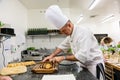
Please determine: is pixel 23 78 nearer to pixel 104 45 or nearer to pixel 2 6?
pixel 2 6

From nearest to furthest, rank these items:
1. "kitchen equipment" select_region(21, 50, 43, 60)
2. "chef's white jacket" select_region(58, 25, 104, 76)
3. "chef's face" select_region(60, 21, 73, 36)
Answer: "chef's white jacket" select_region(58, 25, 104, 76) → "chef's face" select_region(60, 21, 73, 36) → "kitchen equipment" select_region(21, 50, 43, 60)

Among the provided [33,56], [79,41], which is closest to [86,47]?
[79,41]

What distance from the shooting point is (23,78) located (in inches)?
59.7

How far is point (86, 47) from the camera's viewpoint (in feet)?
6.10

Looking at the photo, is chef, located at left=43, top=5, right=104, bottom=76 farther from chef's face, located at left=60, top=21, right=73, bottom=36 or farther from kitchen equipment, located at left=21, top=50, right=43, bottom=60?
kitchen equipment, located at left=21, top=50, right=43, bottom=60

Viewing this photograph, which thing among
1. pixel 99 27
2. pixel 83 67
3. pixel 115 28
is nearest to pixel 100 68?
pixel 83 67

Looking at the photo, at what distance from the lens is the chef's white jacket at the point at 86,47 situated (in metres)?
1.85

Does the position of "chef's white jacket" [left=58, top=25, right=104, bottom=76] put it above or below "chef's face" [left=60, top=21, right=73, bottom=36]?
below

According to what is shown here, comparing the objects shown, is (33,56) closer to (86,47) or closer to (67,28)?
(67,28)

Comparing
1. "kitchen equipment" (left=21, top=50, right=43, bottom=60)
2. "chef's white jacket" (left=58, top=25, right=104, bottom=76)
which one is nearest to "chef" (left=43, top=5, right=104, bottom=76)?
"chef's white jacket" (left=58, top=25, right=104, bottom=76)

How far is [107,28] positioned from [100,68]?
38.5 ft

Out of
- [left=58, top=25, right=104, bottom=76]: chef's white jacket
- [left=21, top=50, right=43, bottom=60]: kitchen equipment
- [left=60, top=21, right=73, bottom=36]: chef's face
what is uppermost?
[left=60, top=21, right=73, bottom=36]: chef's face

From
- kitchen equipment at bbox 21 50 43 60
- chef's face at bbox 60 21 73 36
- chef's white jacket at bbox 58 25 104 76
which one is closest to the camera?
chef's white jacket at bbox 58 25 104 76

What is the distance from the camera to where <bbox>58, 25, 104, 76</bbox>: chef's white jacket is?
1.85m
